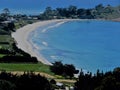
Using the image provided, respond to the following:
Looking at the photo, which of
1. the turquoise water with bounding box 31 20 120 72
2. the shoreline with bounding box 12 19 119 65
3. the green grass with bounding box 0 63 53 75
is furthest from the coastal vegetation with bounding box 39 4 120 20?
the green grass with bounding box 0 63 53 75

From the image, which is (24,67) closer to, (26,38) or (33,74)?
(33,74)

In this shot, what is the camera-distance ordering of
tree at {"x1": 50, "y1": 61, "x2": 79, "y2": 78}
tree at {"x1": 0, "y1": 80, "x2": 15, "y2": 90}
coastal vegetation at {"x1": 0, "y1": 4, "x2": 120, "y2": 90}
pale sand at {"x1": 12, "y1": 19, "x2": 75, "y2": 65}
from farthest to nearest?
pale sand at {"x1": 12, "y1": 19, "x2": 75, "y2": 65} → tree at {"x1": 50, "y1": 61, "x2": 79, "y2": 78} → coastal vegetation at {"x1": 0, "y1": 4, "x2": 120, "y2": 90} → tree at {"x1": 0, "y1": 80, "x2": 15, "y2": 90}

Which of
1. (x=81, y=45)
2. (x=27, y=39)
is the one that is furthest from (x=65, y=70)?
(x=27, y=39)

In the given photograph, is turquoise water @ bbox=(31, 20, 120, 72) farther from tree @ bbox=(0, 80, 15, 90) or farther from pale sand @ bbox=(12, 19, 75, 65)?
tree @ bbox=(0, 80, 15, 90)

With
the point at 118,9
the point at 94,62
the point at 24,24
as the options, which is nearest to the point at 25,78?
the point at 94,62

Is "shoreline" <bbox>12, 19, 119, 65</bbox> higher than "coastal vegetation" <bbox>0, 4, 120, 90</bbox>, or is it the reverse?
"shoreline" <bbox>12, 19, 119, 65</bbox>

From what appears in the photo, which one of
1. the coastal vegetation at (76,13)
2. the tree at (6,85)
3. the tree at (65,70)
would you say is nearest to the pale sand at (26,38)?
the tree at (65,70)

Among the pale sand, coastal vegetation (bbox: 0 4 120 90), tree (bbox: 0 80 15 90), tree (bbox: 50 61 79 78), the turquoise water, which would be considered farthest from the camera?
the pale sand

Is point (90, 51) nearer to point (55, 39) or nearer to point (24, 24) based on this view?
point (55, 39)

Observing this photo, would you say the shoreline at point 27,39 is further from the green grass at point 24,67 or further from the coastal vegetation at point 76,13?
the coastal vegetation at point 76,13
